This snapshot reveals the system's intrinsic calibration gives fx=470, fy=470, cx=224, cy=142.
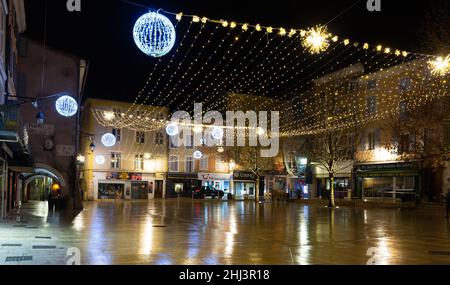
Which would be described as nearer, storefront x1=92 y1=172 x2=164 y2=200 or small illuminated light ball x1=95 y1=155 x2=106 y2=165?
small illuminated light ball x1=95 y1=155 x2=106 y2=165

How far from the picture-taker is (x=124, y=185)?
51.7 meters

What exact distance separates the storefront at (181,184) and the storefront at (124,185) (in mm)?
1084

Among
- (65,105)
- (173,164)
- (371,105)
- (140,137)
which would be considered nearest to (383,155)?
(371,105)

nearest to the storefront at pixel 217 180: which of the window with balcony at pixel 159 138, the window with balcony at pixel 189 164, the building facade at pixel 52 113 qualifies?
the window with balcony at pixel 189 164

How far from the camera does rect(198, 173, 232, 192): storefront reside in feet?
186

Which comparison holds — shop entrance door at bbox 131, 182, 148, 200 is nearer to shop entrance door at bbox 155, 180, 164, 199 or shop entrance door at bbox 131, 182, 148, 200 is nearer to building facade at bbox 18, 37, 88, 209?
shop entrance door at bbox 155, 180, 164, 199

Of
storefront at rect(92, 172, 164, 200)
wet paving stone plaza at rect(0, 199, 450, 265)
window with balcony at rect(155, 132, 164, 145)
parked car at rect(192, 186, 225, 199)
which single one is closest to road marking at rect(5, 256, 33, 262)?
wet paving stone plaza at rect(0, 199, 450, 265)

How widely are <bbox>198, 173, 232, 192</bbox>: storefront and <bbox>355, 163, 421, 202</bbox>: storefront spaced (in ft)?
68.8

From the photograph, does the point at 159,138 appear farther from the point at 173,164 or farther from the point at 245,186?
the point at 245,186

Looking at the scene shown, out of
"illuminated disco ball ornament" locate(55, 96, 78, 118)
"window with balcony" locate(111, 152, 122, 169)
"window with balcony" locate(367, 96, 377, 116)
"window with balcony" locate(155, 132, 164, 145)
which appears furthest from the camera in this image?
"window with balcony" locate(155, 132, 164, 145)

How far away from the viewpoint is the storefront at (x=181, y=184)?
180ft

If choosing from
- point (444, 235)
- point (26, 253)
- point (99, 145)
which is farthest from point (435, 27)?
point (99, 145)

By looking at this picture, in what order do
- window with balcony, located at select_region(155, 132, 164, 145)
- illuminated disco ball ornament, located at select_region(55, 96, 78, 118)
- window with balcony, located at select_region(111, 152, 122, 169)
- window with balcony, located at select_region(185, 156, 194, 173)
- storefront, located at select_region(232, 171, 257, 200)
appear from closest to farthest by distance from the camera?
illuminated disco ball ornament, located at select_region(55, 96, 78, 118)
window with balcony, located at select_region(111, 152, 122, 169)
window with balcony, located at select_region(155, 132, 164, 145)
window with balcony, located at select_region(185, 156, 194, 173)
storefront, located at select_region(232, 171, 257, 200)
